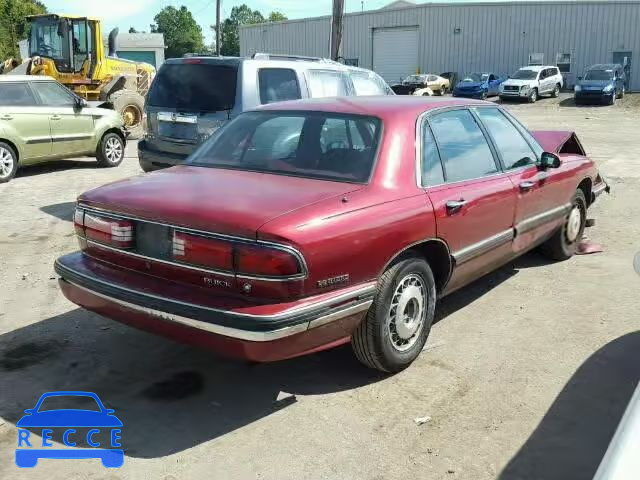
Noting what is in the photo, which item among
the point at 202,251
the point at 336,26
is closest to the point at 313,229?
the point at 202,251

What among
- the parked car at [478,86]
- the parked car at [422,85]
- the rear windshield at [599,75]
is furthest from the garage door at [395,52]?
the rear windshield at [599,75]

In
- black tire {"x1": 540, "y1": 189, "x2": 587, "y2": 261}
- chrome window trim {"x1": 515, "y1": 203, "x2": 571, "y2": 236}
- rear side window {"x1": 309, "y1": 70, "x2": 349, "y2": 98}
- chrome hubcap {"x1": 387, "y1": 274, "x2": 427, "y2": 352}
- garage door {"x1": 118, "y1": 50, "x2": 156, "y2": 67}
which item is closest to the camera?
chrome hubcap {"x1": 387, "y1": 274, "x2": 427, "y2": 352}

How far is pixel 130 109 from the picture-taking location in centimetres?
1712

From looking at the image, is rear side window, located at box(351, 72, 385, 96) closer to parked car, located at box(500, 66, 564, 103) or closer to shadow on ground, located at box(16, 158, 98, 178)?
shadow on ground, located at box(16, 158, 98, 178)

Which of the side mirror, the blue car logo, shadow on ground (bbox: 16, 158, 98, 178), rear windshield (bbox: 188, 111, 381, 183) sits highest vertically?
rear windshield (bbox: 188, 111, 381, 183)

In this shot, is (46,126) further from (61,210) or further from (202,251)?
(202,251)

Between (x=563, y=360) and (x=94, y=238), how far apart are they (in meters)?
2.99

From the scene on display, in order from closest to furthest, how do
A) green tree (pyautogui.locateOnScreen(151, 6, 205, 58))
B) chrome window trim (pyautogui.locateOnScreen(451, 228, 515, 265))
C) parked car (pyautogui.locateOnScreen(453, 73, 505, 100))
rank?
chrome window trim (pyautogui.locateOnScreen(451, 228, 515, 265)) < parked car (pyautogui.locateOnScreen(453, 73, 505, 100)) < green tree (pyautogui.locateOnScreen(151, 6, 205, 58))

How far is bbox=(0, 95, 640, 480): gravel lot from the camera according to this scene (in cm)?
312

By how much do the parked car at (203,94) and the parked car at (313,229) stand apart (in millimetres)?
2698

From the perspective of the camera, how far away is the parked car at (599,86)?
1273 inches

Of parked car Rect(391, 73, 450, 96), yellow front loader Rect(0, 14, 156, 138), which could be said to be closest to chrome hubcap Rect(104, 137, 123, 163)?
yellow front loader Rect(0, 14, 156, 138)

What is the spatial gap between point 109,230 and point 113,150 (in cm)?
915

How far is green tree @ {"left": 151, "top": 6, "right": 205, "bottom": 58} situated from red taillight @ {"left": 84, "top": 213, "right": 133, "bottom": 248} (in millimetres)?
99808
